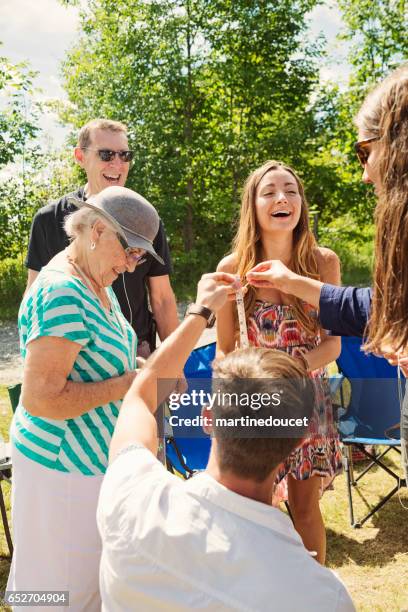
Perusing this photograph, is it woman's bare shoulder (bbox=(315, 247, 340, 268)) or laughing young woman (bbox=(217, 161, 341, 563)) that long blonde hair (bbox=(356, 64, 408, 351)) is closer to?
laughing young woman (bbox=(217, 161, 341, 563))

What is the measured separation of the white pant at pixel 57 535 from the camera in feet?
5.81

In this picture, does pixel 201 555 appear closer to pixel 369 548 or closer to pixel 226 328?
pixel 226 328

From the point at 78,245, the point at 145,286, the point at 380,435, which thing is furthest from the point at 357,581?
the point at 78,245

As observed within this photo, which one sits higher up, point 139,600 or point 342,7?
point 342,7

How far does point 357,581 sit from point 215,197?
12062 millimetres

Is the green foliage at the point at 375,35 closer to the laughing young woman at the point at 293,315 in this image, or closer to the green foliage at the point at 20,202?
the green foliage at the point at 20,202

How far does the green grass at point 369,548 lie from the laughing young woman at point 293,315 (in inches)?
28.1

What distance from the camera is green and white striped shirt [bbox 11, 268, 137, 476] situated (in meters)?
1.73

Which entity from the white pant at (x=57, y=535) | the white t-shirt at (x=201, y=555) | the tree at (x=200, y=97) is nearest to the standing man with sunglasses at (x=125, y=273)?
the white pant at (x=57, y=535)

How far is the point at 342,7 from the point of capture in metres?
15.2

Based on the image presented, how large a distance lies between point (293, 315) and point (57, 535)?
1.35m

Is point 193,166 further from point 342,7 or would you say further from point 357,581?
point 357,581

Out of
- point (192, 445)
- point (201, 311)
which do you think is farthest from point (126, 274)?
point (201, 311)

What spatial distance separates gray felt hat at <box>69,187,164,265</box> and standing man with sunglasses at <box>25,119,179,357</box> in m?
1.13
